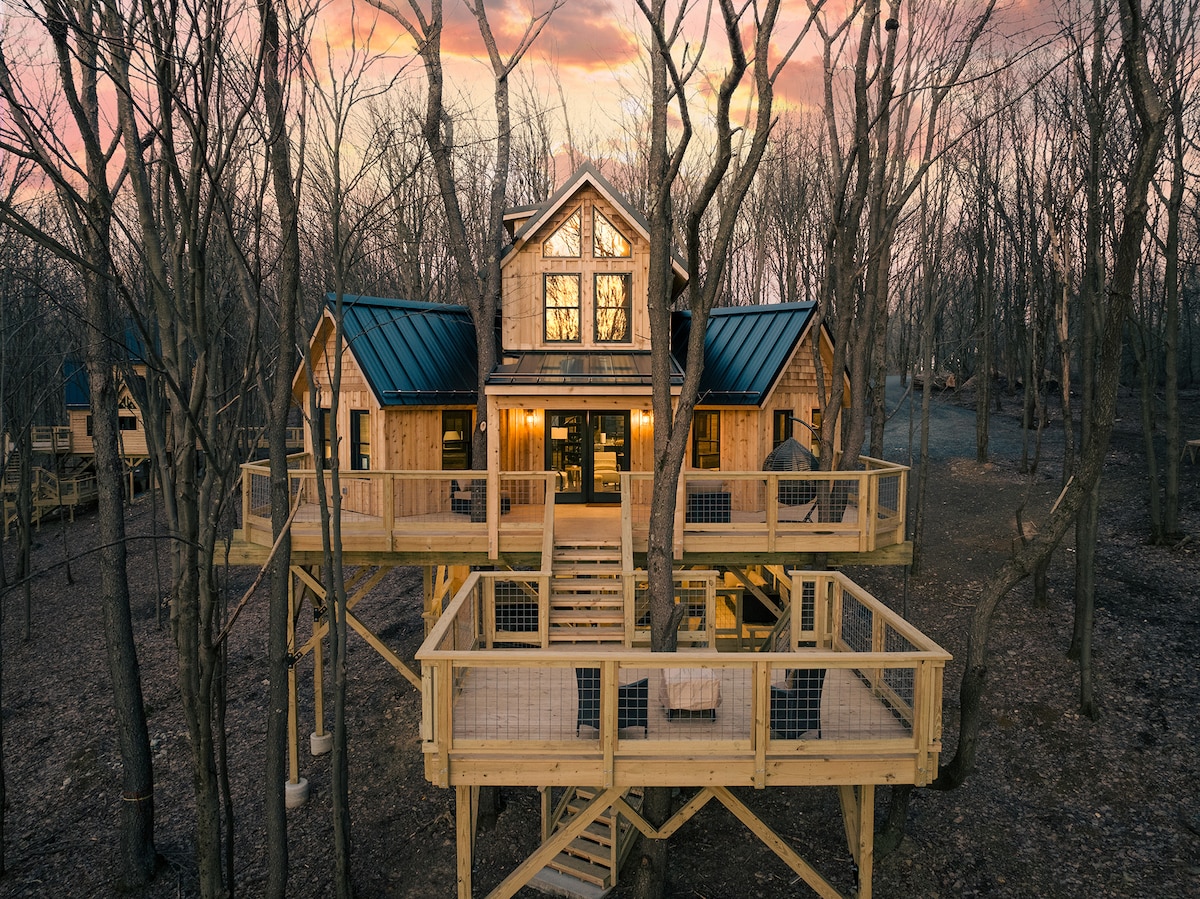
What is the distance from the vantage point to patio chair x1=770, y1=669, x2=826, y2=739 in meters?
7.03

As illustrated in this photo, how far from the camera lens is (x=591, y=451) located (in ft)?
52.7

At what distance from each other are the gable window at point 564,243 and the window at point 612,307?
0.78 meters

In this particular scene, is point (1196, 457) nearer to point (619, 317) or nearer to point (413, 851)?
point (619, 317)

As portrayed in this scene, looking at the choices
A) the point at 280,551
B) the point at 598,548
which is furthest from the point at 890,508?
the point at 280,551

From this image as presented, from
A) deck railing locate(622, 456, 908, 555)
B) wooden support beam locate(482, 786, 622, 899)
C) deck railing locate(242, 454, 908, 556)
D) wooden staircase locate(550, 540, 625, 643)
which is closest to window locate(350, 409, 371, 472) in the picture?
deck railing locate(242, 454, 908, 556)

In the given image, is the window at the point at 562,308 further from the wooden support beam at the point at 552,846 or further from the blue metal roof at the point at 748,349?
the wooden support beam at the point at 552,846

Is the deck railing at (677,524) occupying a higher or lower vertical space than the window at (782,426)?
lower

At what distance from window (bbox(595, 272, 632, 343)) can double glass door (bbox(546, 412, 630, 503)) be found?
5.86 ft

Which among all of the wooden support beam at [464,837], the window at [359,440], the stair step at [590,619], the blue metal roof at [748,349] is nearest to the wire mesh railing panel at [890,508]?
the blue metal roof at [748,349]

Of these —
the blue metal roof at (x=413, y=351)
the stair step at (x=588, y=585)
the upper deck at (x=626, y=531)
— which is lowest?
the stair step at (x=588, y=585)

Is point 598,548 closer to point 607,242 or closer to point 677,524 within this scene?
point 677,524

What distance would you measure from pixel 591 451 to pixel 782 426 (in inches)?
177

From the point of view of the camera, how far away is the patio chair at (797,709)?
7.03 m

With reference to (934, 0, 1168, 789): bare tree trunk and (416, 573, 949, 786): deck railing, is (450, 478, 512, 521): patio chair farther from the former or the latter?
(934, 0, 1168, 789): bare tree trunk
